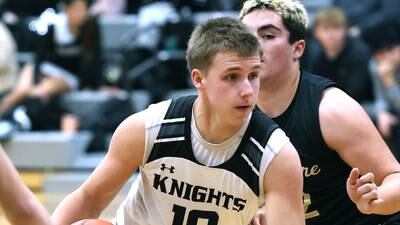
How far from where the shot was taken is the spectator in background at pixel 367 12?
353 inches

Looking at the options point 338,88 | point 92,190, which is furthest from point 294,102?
point 92,190

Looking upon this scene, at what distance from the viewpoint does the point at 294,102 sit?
3904 mm

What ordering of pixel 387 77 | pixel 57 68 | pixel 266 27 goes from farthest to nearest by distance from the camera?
pixel 57 68
pixel 387 77
pixel 266 27

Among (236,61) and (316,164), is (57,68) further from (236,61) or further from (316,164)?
(236,61)

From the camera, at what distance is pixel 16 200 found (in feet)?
8.88

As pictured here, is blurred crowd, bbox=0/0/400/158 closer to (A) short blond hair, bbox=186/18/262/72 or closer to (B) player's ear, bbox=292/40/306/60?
(B) player's ear, bbox=292/40/306/60

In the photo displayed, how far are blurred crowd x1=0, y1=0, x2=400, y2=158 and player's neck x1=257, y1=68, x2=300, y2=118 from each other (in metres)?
3.85

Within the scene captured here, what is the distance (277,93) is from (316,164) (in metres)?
0.33

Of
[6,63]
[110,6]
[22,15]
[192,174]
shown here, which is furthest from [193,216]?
[22,15]

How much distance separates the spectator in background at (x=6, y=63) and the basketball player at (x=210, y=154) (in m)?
5.22

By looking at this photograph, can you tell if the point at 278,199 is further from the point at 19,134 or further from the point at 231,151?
the point at 19,134

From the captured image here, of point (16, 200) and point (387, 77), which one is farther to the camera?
point (387, 77)

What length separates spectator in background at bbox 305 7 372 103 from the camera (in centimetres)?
Answer: 800

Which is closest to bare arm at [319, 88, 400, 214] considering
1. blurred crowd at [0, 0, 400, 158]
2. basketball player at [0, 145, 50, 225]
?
basketball player at [0, 145, 50, 225]
